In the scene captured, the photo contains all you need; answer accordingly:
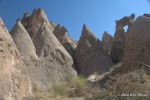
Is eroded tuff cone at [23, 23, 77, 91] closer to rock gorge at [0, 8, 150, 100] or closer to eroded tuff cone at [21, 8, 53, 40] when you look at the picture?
rock gorge at [0, 8, 150, 100]

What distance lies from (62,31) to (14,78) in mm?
16629

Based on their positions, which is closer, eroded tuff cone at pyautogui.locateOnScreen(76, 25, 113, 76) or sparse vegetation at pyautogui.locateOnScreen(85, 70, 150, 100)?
sparse vegetation at pyautogui.locateOnScreen(85, 70, 150, 100)

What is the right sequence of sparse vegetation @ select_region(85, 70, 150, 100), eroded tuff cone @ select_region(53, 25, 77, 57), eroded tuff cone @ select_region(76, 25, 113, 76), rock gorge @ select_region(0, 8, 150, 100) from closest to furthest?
sparse vegetation @ select_region(85, 70, 150, 100), rock gorge @ select_region(0, 8, 150, 100), eroded tuff cone @ select_region(76, 25, 113, 76), eroded tuff cone @ select_region(53, 25, 77, 57)

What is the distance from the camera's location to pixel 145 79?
10.5 meters

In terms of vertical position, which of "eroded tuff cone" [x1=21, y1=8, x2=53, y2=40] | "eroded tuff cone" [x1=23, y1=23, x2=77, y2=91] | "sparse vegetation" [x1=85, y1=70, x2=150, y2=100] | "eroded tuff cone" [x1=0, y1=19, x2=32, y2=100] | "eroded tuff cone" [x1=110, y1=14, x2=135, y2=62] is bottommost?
"sparse vegetation" [x1=85, y1=70, x2=150, y2=100]

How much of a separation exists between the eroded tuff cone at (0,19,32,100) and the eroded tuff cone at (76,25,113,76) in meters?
9.71

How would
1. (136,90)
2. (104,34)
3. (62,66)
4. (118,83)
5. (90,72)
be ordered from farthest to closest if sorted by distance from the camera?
1. (104,34)
2. (90,72)
3. (62,66)
4. (118,83)
5. (136,90)

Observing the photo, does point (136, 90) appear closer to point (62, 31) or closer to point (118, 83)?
point (118, 83)

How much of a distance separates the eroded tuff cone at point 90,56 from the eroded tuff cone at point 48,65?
1664mm

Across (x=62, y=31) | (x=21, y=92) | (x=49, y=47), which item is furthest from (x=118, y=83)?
(x=62, y=31)

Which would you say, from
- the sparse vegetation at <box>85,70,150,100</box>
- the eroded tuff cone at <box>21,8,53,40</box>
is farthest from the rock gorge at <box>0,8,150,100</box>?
the sparse vegetation at <box>85,70,150,100</box>

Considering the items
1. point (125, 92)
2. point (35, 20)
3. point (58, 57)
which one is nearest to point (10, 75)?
point (125, 92)

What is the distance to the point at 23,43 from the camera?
20219 millimetres

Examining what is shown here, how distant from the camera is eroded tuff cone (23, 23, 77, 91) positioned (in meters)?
18.5
